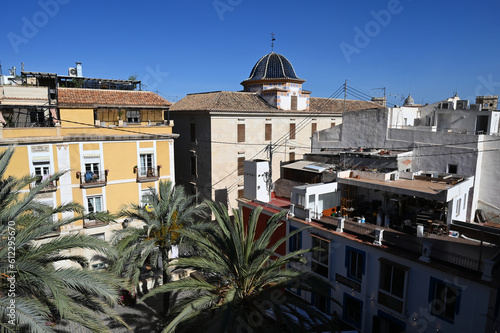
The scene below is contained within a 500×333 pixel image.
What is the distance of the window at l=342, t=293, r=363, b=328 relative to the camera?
14.0 meters

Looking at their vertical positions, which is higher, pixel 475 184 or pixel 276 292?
pixel 475 184

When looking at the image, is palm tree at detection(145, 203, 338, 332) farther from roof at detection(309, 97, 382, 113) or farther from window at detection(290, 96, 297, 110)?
roof at detection(309, 97, 382, 113)

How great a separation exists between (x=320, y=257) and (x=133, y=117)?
16127mm

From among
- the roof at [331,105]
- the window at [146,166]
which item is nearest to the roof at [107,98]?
the window at [146,166]

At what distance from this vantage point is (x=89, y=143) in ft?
69.6

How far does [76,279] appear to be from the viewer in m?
7.82

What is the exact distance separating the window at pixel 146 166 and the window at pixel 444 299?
59.4ft

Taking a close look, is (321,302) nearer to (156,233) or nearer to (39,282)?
(156,233)

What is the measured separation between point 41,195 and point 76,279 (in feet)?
48.8

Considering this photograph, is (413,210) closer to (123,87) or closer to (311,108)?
(311,108)

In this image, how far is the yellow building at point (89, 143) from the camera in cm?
2002

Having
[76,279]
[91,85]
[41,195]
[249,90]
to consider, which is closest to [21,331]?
[76,279]

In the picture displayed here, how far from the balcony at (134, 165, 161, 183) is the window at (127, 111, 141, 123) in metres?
3.52

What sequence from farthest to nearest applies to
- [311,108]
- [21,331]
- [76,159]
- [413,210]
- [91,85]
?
[311,108] → [91,85] → [76,159] → [413,210] → [21,331]
